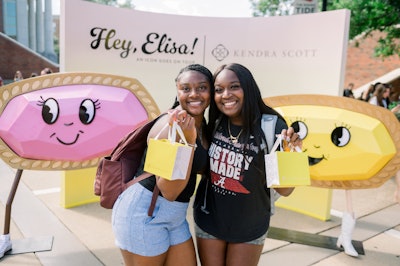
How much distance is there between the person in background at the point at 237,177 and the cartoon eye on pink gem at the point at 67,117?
1.74m

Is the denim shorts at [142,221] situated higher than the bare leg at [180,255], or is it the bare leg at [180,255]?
the denim shorts at [142,221]

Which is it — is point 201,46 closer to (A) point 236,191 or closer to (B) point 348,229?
(B) point 348,229

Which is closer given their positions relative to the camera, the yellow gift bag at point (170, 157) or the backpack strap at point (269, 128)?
the yellow gift bag at point (170, 157)

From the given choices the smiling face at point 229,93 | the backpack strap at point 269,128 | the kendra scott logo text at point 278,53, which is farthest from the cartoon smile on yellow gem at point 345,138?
Result: the smiling face at point 229,93

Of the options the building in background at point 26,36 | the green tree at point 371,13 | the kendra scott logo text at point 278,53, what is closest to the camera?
the kendra scott logo text at point 278,53

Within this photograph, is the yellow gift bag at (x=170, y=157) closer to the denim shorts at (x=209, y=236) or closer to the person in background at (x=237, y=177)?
the person in background at (x=237, y=177)

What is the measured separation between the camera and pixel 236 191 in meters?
1.87

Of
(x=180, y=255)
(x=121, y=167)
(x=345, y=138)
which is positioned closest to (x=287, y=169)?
(x=180, y=255)

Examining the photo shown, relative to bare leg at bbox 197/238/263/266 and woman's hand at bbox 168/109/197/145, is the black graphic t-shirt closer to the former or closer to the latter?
bare leg at bbox 197/238/263/266

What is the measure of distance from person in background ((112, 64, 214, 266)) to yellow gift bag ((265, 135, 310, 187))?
315 millimetres

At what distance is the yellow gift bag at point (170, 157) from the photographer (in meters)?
1.46

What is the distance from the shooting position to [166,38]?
15.1 feet

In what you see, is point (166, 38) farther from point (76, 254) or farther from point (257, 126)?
point (257, 126)

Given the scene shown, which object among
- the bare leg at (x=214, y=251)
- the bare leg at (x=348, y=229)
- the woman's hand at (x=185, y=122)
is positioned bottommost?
the bare leg at (x=348, y=229)
